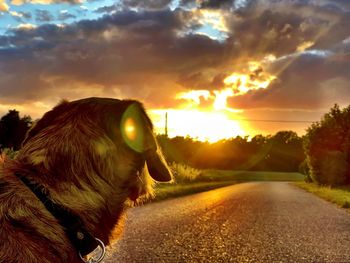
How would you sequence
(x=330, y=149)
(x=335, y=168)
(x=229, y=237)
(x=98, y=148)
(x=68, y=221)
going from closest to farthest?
(x=68, y=221) → (x=98, y=148) → (x=229, y=237) → (x=335, y=168) → (x=330, y=149)

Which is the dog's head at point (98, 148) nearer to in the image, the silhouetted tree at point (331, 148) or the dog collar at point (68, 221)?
the dog collar at point (68, 221)

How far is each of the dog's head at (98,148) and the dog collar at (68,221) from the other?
0.06m

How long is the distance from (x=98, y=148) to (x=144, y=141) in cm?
29

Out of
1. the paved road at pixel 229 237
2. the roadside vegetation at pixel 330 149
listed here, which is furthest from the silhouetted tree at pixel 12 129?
the roadside vegetation at pixel 330 149

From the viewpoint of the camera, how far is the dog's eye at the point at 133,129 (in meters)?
2.60

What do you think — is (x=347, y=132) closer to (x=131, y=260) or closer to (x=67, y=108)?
(x=131, y=260)

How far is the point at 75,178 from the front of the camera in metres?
2.38

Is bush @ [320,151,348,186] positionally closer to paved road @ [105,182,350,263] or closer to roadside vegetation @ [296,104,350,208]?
roadside vegetation @ [296,104,350,208]

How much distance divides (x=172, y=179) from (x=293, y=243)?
7.63 m

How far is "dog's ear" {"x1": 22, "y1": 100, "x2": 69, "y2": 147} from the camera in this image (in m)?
2.60

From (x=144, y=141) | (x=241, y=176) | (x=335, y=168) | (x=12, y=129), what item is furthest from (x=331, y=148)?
(x=144, y=141)

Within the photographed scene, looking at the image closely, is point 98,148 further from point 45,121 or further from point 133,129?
point 45,121

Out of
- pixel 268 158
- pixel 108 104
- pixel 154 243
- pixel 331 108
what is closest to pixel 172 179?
pixel 108 104

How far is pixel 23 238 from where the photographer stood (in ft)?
7.23
